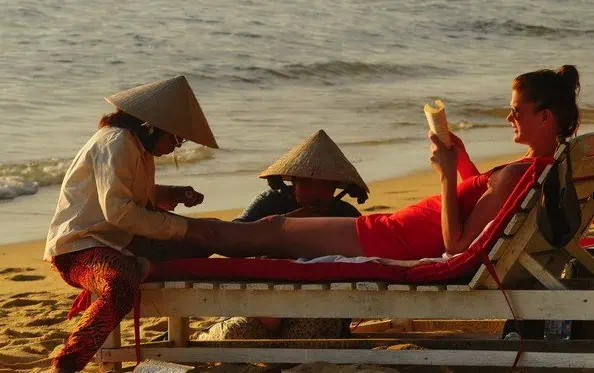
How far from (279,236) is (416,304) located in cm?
71

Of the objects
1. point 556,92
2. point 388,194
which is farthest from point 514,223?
point 388,194

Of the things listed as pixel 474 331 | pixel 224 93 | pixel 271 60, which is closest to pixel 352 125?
pixel 224 93

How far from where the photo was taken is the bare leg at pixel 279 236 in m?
4.78

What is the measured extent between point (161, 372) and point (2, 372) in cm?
119

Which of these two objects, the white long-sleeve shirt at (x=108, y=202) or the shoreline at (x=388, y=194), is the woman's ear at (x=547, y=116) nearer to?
the white long-sleeve shirt at (x=108, y=202)

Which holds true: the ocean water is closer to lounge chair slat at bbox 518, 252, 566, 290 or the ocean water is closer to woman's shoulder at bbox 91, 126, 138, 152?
woman's shoulder at bbox 91, 126, 138, 152

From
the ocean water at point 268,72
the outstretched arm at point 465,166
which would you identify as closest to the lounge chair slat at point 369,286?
the outstretched arm at point 465,166

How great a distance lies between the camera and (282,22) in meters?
22.2

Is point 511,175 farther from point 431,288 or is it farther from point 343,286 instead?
point 343,286

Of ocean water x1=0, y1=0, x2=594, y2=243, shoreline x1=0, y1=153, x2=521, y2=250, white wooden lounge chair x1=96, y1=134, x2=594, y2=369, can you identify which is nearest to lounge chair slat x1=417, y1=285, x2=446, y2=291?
white wooden lounge chair x1=96, y1=134, x2=594, y2=369

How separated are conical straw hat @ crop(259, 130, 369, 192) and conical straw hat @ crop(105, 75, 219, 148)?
1.68 ft

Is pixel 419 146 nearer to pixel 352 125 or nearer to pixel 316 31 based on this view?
pixel 352 125

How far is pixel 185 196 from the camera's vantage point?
4.92m

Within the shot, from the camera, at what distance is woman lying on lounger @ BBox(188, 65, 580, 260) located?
4516mm
